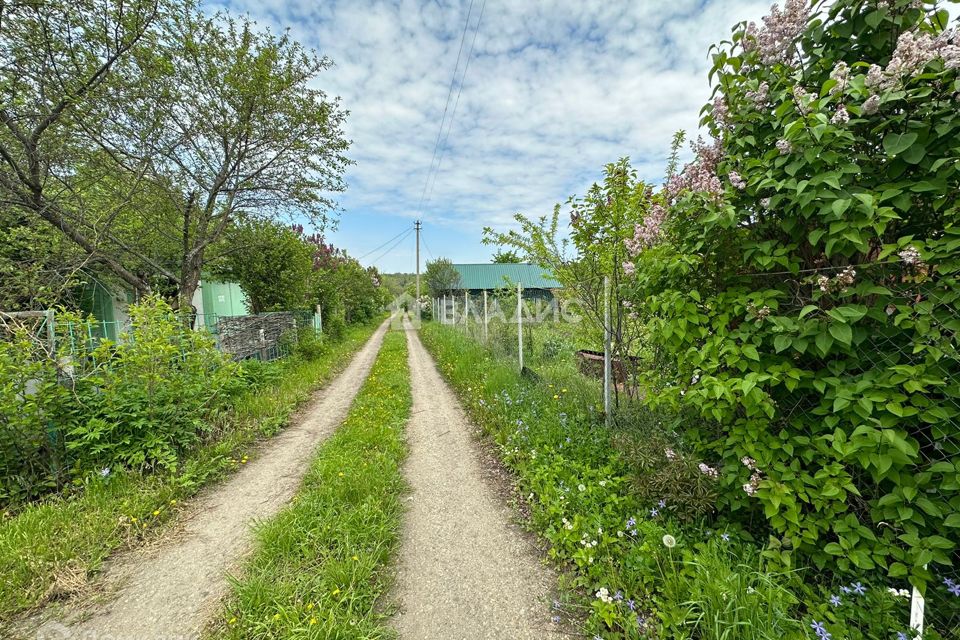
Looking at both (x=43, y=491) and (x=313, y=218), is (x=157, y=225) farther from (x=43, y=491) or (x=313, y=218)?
(x=43, y=491)

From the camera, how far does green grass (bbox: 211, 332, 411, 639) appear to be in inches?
73.8

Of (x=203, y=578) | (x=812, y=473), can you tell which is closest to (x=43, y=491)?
(x=203, y=578)

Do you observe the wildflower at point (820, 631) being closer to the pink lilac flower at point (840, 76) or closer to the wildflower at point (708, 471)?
the wildflower at point (708, 471)

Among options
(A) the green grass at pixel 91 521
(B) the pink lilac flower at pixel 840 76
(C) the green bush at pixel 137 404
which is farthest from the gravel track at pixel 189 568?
(B) the pink lilac flower at pixel 840 76

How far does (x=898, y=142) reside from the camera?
1380 millimetres

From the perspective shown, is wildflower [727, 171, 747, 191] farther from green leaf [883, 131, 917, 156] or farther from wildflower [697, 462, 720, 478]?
wildflower [697, 462, 720, 478]

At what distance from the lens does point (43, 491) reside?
10.4 feet

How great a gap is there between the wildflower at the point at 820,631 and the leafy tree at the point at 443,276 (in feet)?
84.1

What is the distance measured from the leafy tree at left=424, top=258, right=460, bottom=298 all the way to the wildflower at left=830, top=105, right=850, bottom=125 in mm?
25401

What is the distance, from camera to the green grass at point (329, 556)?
187cm

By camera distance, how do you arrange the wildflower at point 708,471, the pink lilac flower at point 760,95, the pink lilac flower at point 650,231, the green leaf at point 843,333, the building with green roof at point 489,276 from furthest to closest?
the building with green roof at point 489,276, the pink lilac flower at point 650,231, the wildflower at point 708,471, the pink lilac flower at point 760,95, the green leaf at point 843,333

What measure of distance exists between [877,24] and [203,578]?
4809mm

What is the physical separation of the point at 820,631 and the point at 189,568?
3.64 meters

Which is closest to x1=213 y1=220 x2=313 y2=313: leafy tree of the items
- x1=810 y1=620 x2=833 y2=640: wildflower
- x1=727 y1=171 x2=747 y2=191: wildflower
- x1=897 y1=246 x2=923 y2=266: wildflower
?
x1=727 y1=171 x2=747 y2=191: wildflower
